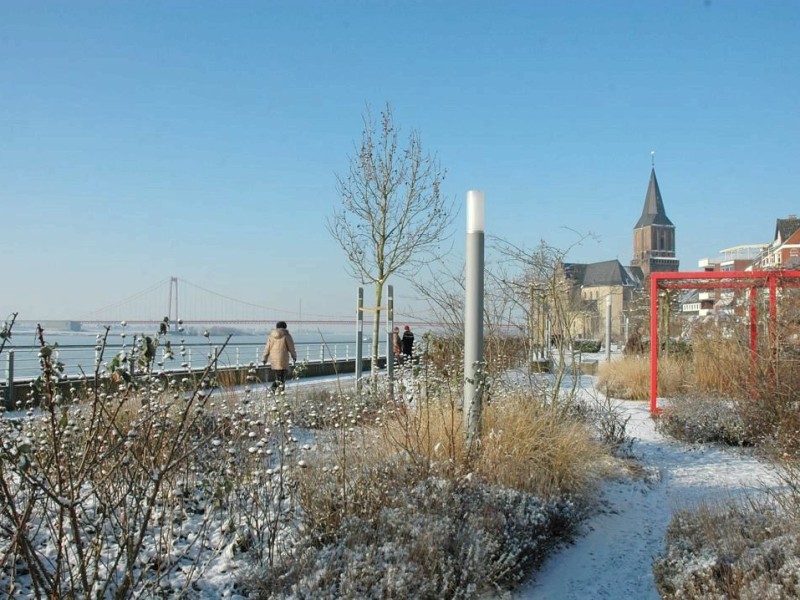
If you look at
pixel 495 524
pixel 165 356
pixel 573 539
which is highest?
pixel 165 356

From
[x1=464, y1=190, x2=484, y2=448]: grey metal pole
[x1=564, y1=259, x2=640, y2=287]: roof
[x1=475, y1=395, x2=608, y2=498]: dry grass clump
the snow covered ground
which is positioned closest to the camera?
the snow covered ground

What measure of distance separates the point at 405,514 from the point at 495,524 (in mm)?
571

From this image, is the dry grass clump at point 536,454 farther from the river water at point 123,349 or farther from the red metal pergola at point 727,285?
the red metal pergola at point 727,285

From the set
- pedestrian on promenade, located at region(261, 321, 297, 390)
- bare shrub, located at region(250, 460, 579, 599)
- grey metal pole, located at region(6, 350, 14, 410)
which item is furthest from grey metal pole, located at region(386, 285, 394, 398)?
bare shrub, located at region(250, 460, 579, 599)

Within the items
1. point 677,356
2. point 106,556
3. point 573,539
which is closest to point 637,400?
point 677,356

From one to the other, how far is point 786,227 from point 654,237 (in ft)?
195

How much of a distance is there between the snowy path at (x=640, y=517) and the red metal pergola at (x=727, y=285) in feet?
5.28

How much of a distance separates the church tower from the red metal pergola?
98.0 metres

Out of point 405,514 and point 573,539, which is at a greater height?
point 405,514

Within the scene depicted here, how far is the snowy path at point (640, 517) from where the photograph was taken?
3.88m

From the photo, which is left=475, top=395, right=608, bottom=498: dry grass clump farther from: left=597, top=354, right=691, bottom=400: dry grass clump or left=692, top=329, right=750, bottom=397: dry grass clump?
left=597, top=354, right=691, bottom=400: dry grass clump

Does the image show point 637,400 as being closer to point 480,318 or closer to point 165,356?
point 480,318

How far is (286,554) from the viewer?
343 cm

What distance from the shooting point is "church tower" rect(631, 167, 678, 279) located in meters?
105
